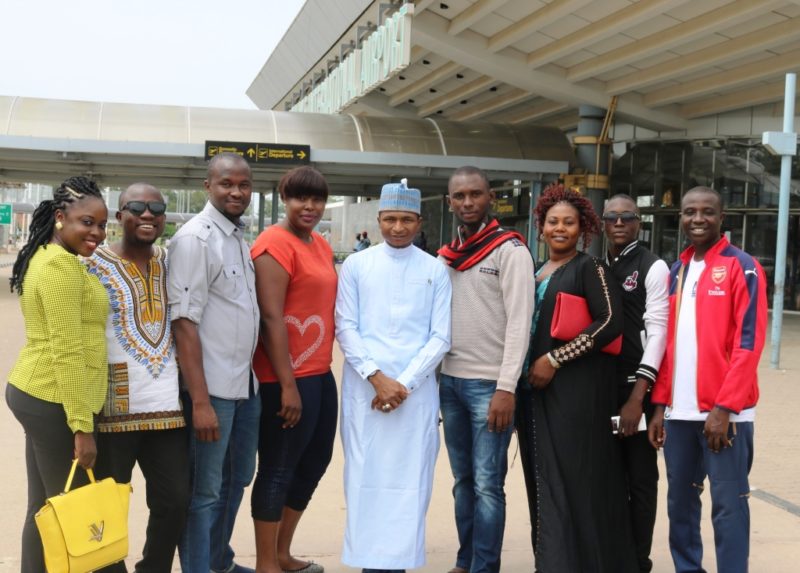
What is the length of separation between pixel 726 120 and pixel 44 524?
2112cm

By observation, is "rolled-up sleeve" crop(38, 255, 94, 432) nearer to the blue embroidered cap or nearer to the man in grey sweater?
the blue embroidered cap

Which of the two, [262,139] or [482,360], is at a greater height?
[262,139]

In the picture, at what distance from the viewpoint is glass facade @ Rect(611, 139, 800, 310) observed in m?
21.0

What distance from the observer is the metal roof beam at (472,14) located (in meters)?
16.6

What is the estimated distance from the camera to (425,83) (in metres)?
24.3

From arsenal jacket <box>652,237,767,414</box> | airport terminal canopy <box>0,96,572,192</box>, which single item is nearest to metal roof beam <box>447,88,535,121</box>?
airport terminal canopy <box>0,96,572,192</box>

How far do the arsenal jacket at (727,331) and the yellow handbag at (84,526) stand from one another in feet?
7.80

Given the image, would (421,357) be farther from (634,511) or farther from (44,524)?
(44,524)

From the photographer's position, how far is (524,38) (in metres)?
18.3

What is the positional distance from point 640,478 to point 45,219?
Answer: 2.81 meters

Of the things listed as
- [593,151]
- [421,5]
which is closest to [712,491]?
[421,5]

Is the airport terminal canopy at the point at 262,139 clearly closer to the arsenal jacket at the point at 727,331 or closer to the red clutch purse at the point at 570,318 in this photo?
the red clutch purse at the point at 570,318

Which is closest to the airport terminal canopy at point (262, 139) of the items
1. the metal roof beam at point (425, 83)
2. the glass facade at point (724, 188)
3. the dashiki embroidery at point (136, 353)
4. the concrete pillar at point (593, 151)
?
the concrete pillar at point (593, 151)

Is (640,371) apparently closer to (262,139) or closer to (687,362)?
(687,362)
